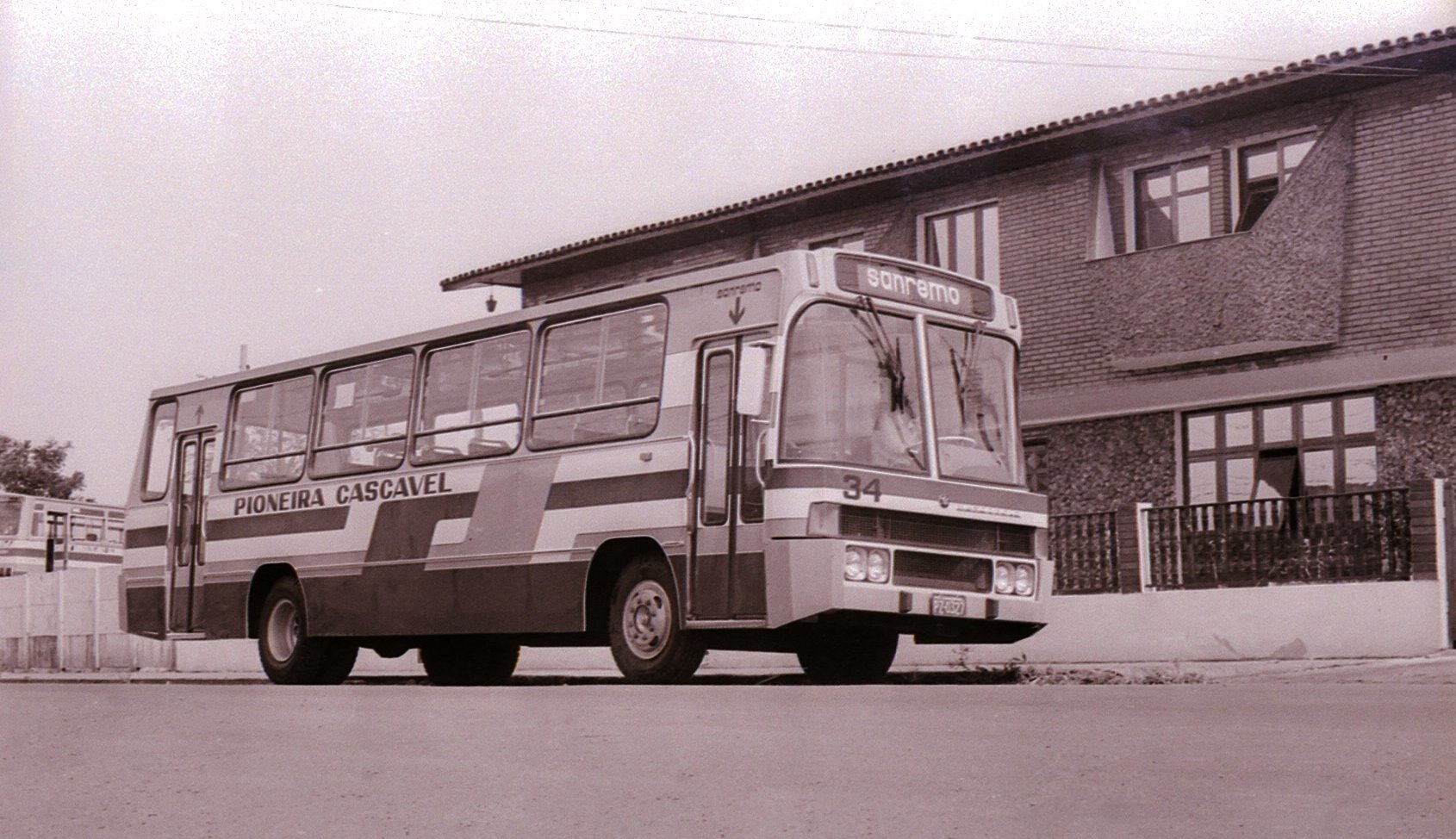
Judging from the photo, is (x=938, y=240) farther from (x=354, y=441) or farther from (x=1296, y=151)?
(x=354, y=441)

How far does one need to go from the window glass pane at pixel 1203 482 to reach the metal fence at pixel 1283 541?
2174 millimetres

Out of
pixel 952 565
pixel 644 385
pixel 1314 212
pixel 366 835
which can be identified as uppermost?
pixel 1314 212

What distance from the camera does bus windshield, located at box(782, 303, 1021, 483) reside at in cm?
1342

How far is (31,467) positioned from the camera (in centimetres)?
6544

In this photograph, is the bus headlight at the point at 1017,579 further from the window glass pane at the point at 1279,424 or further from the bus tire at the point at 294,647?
the window glass pane at the point at 1279,424

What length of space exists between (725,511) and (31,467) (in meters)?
57.0

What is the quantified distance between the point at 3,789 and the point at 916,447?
24.2 ft

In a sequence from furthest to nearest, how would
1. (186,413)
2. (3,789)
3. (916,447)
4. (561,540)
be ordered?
(186,413), (561,540), (916,447), (3,789)

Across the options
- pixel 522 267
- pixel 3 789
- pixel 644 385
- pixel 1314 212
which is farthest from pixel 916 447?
pixel 522 267

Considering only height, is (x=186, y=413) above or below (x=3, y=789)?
above

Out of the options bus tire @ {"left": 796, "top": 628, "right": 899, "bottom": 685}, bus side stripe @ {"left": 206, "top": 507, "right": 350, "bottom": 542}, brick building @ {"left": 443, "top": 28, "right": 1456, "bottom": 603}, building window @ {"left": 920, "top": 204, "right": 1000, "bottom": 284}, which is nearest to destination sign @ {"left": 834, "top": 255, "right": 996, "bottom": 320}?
bus tire @ {"left": 796, "top": 628, "right": 899, "bottom": 685}

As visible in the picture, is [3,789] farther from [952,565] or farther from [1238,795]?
[952,565]

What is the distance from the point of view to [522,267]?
31266 mm

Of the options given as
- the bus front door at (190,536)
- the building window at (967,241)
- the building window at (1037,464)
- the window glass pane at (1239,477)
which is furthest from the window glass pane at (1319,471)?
the bus front door at (190,536)
